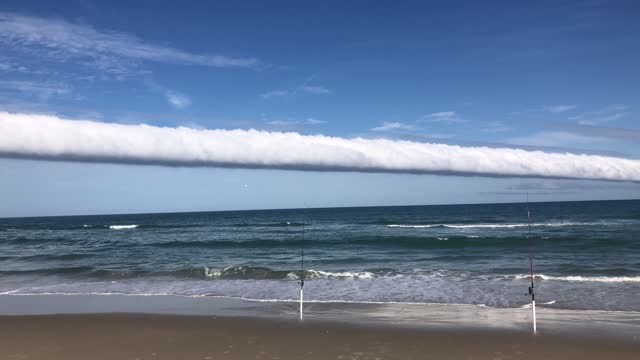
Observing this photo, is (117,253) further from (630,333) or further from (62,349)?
(630,333)

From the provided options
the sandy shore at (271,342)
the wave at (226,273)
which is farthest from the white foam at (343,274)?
the sandy shore at (271,342)

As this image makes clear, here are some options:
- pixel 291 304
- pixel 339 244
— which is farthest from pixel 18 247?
pixel 291 304

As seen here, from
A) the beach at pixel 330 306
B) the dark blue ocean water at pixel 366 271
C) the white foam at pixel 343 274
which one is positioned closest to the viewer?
the beach at pixel 330 306

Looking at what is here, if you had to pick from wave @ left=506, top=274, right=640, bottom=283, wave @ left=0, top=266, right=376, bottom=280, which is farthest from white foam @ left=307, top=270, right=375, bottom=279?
wave @ left=506, top=274, right=640, bottom=283

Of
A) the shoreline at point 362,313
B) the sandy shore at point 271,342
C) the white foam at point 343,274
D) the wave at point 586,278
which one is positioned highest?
the sandy shore at point 271,342

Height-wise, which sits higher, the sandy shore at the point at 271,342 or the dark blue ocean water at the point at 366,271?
the sandy shore at the point at 271,342

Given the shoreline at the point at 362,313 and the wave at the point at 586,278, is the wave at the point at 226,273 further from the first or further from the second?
the wave at the point at 586,278

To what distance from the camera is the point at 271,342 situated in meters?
9.73

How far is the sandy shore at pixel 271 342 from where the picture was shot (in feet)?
29.0

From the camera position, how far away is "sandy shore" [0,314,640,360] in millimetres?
8828

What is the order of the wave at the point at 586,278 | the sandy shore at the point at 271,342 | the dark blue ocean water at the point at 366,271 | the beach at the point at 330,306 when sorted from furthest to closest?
the wave at the point at 586,278 < the dark blue ocean water at the point at 366,271 < the beach at the point at 330,306 < the sandy shore at the point at 271,342

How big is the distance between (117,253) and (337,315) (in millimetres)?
22534

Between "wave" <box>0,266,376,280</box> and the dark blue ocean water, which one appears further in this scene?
"wave" <box>0,266,376,280</box>

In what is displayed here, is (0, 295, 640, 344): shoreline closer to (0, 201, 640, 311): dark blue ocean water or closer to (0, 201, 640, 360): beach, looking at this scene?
(0, 201, 640, 360): beach
